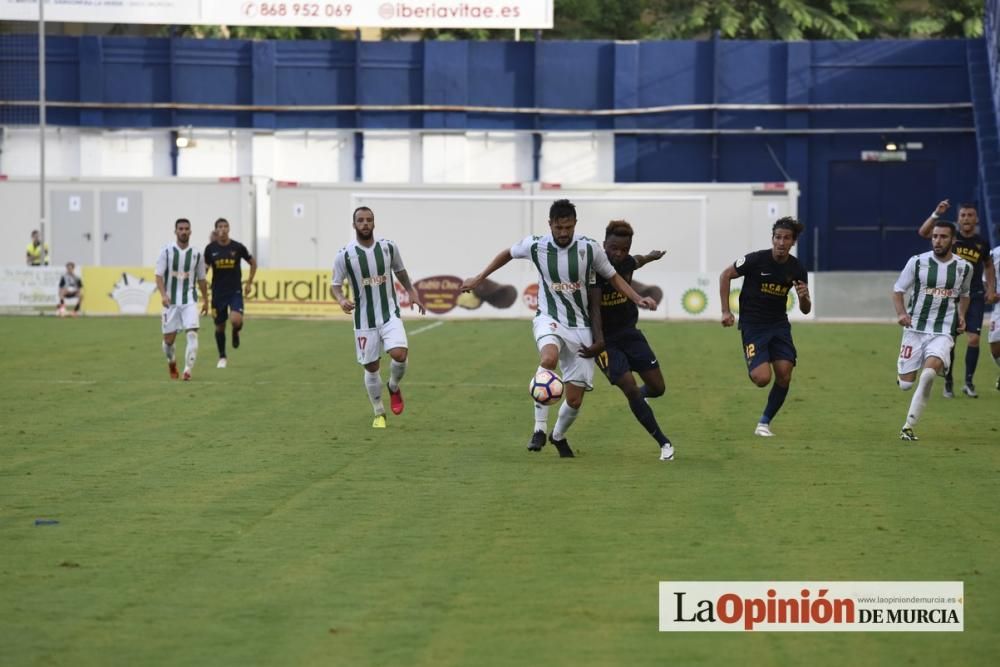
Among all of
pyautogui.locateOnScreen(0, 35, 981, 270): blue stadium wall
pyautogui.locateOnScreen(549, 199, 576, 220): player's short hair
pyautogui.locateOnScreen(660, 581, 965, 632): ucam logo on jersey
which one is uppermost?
pyautogui.locateOnScreen(0, 35, 981, 270): blue stadium wall

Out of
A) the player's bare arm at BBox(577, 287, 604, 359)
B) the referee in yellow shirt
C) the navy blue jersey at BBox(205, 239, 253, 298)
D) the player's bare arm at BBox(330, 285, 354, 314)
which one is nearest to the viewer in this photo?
the player's bare arm at BBox(577, 287, 604, 359)

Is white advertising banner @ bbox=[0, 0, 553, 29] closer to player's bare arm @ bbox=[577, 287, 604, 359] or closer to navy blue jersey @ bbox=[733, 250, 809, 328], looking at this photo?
navy blue jersey @ bbox=[733, 250, 809, 328]

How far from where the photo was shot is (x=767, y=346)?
587 inches

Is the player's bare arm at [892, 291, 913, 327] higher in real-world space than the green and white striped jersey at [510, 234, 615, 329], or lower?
lower

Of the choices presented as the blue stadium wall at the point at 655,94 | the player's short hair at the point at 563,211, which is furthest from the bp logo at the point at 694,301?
the player's short hair at the point at 563,211

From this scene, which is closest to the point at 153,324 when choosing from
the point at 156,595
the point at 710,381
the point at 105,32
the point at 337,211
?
the point at 337,211

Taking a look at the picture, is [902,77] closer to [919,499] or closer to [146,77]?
[146,77]

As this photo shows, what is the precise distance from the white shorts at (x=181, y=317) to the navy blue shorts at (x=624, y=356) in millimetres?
9122

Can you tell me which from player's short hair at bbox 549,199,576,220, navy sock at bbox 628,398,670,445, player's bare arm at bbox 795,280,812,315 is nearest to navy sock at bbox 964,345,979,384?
player's bare arm at bbox 795,280,812,315

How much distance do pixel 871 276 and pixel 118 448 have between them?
1102 inches

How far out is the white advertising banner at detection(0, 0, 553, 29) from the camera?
47.9 m

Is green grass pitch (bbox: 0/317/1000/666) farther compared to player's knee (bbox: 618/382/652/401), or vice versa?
player's knee (bbox: 618/382/652/401)

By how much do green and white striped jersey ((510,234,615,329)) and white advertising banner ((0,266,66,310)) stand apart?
27516mm

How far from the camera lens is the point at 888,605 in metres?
7.59
